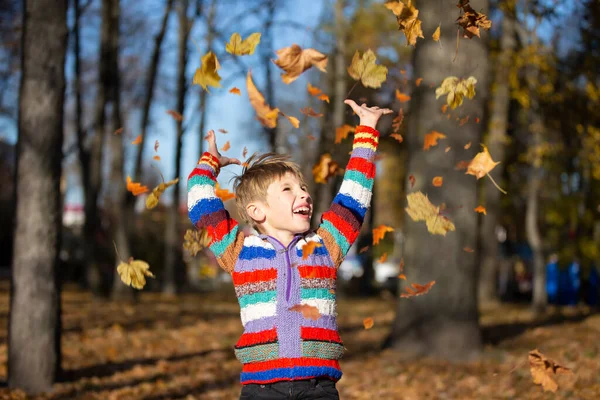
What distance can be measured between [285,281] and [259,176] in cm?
50

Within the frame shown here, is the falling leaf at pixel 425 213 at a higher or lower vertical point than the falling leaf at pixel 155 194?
lower

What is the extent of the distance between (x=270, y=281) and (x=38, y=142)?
12.2 feet

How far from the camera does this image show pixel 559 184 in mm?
19625

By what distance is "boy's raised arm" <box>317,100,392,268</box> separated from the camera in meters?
3.29

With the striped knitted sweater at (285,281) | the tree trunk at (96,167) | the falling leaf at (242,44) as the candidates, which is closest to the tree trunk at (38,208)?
the falling leaf at (242,44)

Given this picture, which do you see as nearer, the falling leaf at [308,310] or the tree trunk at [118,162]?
the falling leaf at [308,310]

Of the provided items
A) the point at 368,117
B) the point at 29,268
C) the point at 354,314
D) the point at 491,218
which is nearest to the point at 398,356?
the point at 29,268

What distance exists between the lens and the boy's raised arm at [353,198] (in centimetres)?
329

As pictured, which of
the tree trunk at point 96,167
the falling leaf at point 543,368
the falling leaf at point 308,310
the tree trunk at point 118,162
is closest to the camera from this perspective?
the falling leaf at point 308,310

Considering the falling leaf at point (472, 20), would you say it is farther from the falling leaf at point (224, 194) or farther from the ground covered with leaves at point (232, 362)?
the ground covered with leaves at point (232, 362)

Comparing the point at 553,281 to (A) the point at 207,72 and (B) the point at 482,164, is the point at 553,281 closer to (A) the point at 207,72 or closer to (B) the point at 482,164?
(B) the point at 482,164

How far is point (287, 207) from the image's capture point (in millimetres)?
3168

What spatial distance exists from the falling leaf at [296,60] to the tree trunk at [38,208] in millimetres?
3132

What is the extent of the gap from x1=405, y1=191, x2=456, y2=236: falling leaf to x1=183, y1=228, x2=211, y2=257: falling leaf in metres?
1.53
